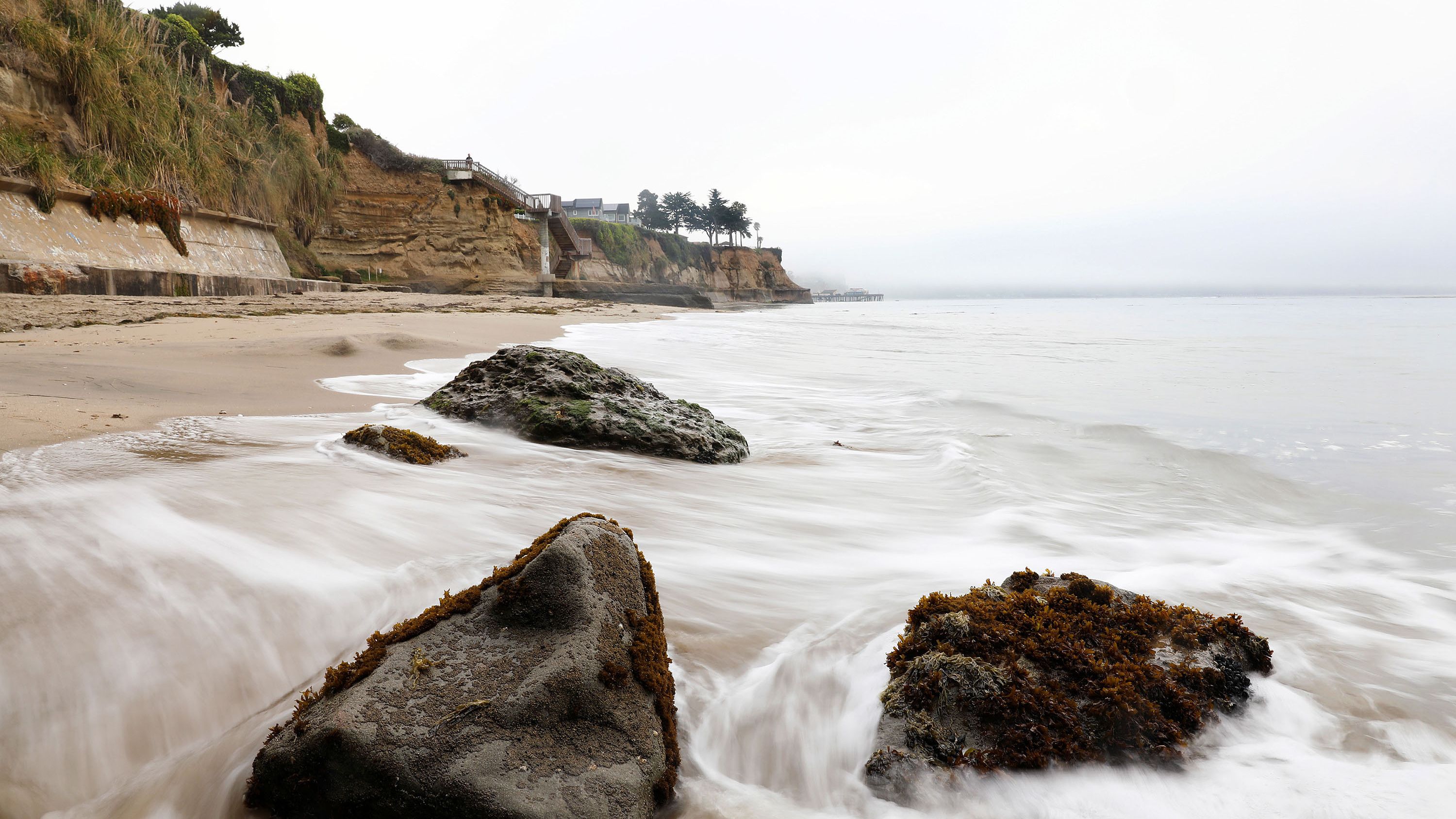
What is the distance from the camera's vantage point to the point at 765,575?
2.78 meters

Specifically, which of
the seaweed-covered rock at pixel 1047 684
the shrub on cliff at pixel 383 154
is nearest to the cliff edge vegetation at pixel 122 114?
the shrub on cliff at pixel 383 154

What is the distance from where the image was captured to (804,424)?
620 centimetres

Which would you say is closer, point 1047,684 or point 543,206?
point 1047,684

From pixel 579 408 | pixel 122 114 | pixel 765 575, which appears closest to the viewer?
pixel 765 575

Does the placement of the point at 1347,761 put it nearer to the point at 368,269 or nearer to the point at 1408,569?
the point at 1408,569

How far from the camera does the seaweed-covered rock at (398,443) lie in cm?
333

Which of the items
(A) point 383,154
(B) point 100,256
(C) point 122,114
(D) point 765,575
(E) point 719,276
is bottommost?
(D) point 765,575

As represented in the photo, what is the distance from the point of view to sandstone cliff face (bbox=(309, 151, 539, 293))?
1037 inches

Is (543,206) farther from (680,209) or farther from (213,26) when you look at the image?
(680,209)

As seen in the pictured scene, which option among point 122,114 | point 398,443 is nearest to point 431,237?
point 122,114

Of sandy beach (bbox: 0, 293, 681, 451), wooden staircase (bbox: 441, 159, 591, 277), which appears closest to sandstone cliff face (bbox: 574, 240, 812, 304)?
wooden staircase (bbox: 441, 159, 591, 277)

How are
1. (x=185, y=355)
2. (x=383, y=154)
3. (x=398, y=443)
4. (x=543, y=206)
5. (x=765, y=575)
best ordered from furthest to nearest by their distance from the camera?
1. (x=543, y=206)
2. (x=383, y=154)
3. (x=185, y=355)
4. (x=398, y=443)
5. (x=765, y=575)

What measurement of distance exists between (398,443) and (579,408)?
3.73ft

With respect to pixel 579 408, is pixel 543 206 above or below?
above
